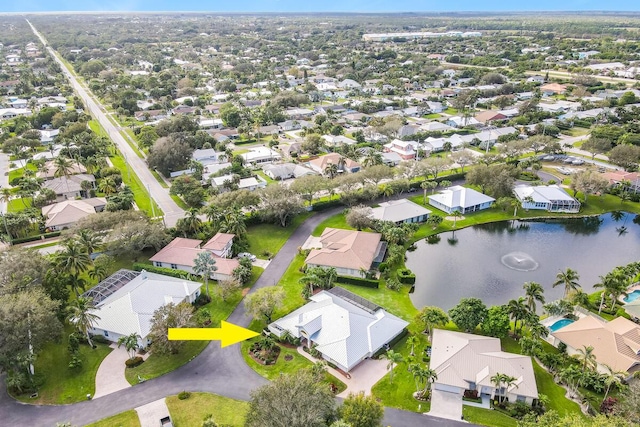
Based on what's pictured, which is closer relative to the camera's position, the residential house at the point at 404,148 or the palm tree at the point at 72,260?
the palm tree at the point at 72,260

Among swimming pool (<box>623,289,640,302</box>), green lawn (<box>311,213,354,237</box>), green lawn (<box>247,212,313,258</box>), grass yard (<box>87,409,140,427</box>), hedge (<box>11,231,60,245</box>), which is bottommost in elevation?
swimming pool (<box>623,289,640,302</box>)

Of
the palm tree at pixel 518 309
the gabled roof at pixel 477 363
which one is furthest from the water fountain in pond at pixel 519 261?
the gabled roof at pixel 477 363

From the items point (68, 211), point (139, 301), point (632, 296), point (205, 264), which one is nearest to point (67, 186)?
point (68, 211)

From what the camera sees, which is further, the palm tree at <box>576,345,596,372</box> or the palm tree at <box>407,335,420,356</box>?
the palm tree at <box>407,335,420,356</box>

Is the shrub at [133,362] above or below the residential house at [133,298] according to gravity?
below

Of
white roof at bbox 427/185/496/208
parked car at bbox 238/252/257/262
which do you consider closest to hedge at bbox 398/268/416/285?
parked car at bbox 238/252/257/262

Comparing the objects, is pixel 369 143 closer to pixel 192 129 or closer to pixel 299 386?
pixel 192 129

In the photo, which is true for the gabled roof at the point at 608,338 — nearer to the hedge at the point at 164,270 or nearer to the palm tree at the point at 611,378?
the palm tree at the point at 611,378

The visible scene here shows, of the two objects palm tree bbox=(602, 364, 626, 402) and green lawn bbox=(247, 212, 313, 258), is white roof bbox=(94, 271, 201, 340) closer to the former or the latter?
green lawn bbox=(247, 212, 313, 258)
